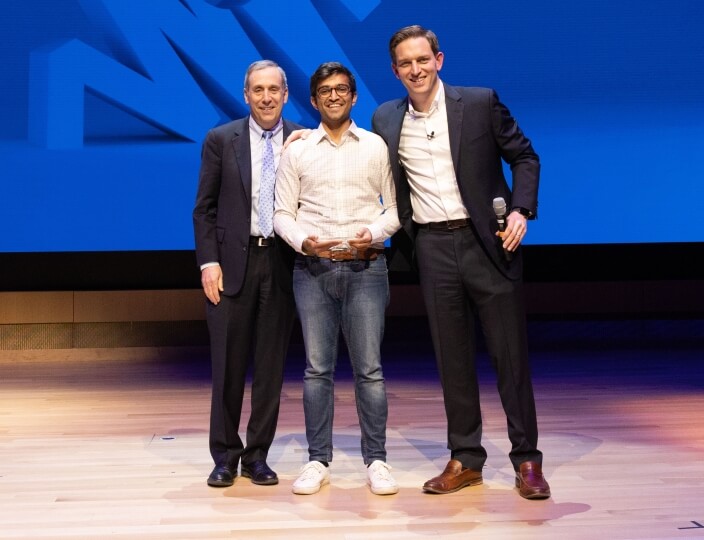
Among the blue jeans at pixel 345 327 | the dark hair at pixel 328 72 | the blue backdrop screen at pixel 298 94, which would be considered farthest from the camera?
the blue backdrop screen at pixel 298 94

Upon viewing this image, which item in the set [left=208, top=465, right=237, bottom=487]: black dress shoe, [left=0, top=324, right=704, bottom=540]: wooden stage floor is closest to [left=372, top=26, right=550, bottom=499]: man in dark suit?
[left=0, top=324, right=704, bottom=540]: wooden stage floor

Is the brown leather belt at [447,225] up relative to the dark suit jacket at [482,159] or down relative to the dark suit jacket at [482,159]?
down

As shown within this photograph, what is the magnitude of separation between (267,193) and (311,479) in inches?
36.4

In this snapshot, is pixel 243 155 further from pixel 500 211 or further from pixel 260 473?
pixel 260 473

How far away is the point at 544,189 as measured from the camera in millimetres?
5496

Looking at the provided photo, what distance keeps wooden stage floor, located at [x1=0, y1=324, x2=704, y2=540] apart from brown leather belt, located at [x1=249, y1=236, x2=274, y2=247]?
79 centimetres

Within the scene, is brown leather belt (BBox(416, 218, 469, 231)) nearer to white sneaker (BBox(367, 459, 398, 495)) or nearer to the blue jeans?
the blue jeans

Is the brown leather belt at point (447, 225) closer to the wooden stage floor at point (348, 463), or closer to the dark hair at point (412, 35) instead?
the dark hair at point (412, 35)

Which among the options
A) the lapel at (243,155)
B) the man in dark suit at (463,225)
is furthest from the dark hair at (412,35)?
the lapel at (243,155)

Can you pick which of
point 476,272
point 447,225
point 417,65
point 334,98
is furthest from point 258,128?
point 476,272

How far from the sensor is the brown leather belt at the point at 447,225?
2918 millimetres

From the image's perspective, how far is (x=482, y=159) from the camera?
292cm

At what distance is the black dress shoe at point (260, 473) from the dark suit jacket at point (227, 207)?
0.59m

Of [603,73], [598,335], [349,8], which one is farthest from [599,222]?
[349,8]
